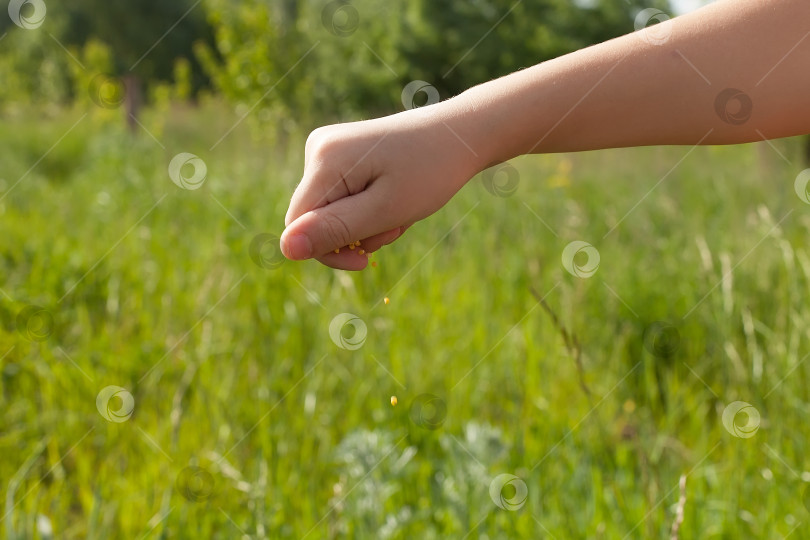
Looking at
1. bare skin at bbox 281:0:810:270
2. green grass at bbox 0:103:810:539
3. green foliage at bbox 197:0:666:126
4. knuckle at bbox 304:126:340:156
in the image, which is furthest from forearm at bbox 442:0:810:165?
green foliage at bbox 197:0:666:126

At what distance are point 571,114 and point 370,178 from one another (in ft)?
0.97

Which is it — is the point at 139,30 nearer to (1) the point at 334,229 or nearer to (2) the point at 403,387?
(2) the point at 403,387

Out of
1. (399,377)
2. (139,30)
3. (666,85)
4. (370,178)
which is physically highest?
(370,178)

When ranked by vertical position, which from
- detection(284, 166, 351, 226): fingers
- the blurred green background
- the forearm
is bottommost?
the blurred green background

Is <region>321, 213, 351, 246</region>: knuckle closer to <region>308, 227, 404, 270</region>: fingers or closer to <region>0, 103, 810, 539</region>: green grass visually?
<region>308, 227, 404, 270</region>: fingers

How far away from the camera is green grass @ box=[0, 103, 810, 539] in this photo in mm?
1476

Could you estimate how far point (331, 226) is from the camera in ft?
2.74

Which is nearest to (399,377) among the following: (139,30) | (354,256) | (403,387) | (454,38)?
(403,387)

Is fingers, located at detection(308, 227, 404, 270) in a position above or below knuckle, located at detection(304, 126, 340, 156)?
below

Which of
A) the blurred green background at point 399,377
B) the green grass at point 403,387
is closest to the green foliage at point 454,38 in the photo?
the blurred green background at point 399,377

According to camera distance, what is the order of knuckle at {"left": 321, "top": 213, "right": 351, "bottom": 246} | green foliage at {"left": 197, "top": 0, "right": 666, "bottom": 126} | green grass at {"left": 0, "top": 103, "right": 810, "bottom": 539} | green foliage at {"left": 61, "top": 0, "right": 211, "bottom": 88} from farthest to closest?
green foliage at {"left": 61, "top": 0, "right": 211, "bottom": 88}, green foliage at {"left": 197, "top": 0, "right": 666, "bottom": 126}, green grass at {"left": 0, "top": 103, "right": 810, "bottom": 539}, knuckle at {"left": 321, "top": 213, "right": 351, "bottom": 246}

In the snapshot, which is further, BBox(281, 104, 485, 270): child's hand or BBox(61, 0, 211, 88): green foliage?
BBox(61, 0, 211, 88): green foliage

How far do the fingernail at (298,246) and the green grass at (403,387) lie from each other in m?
0.40

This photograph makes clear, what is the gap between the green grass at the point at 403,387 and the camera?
4.84 feet
